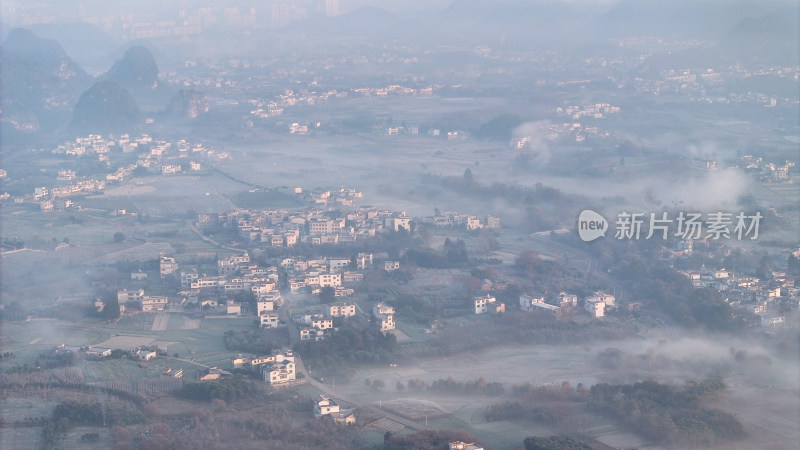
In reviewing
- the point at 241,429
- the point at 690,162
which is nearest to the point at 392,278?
the point at 241,429

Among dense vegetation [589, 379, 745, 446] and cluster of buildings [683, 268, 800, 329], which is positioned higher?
cluster of buildings [683, 268, 800, 329]

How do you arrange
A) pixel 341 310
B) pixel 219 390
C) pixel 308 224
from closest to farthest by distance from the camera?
pixel 219 390 → pixel 341 310 → pixel 308 224

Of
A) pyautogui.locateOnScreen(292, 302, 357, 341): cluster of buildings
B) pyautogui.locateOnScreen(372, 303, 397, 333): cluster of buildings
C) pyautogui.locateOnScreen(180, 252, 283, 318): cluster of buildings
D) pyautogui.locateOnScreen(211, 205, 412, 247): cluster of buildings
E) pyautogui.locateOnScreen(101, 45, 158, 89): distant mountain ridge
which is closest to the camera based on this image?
pyautogui.locateOnScreen(292, 302, 357, 341): cluster of buildings

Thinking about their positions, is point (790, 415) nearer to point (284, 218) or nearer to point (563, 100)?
point (284, 218)

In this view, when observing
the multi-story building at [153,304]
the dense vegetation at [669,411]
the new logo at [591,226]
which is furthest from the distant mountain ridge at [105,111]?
the dense vegetation at [669,411]

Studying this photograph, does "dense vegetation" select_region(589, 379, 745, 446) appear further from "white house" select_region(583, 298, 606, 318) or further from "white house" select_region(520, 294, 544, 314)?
"white house" select_region(520, 294, 544, 314)

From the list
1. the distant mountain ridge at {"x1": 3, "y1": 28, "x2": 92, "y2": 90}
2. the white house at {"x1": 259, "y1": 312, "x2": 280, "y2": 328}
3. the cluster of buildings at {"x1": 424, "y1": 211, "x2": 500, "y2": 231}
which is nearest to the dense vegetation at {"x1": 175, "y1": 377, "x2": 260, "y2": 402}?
the white house at {"x1": 259, "y1": 312, "x2": 280, "y2": 328}

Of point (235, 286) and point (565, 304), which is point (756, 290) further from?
point (235, 286)

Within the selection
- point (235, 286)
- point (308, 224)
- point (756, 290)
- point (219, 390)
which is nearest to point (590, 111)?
point (308, 224)

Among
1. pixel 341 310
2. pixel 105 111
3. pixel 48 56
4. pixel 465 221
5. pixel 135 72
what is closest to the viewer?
pixel 341 310
